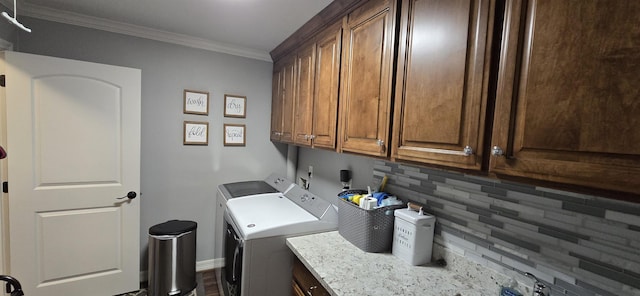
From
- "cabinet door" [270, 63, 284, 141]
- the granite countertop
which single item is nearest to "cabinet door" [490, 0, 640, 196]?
the granite countertop

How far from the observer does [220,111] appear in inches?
101

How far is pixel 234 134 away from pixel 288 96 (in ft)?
2.56

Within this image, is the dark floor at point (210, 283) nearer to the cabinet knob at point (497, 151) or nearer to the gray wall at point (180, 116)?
the gray wall at point (180, 116)

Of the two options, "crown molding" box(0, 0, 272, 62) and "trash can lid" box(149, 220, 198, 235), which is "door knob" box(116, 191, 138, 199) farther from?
"crown molding" box(0, 0, 272, 62)

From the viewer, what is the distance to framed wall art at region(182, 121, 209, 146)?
2453 millimetres

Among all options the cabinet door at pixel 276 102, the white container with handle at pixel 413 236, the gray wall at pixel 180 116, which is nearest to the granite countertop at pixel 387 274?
the white container with handle at pixel 413 236

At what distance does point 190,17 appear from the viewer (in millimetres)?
1912

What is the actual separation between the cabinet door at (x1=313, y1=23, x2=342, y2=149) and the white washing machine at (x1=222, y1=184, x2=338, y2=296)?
0.48 metres

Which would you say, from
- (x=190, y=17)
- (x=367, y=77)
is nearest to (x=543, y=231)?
(x=367, y=77)

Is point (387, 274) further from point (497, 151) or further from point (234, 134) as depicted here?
point (234, 134)

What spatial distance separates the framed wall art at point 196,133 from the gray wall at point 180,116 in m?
0.04

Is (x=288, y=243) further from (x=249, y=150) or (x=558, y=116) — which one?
(x=249, y=150)

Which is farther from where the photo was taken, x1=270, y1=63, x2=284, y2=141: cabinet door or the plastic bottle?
x1=270, y1=63, x2=284, y2=141: cabinet door

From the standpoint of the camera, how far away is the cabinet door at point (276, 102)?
248 centimetres
